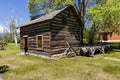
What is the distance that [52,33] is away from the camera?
607 inches

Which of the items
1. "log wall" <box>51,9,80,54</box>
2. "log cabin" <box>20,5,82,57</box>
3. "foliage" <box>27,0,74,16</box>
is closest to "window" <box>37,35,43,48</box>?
"log cabin" <box>20,5,82,57</box>

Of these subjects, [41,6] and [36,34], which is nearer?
[36,34]

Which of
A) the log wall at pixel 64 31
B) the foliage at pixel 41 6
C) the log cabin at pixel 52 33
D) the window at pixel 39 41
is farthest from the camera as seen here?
the foliage at pixel 41 6

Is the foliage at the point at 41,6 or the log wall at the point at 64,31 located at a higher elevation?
the foliage at the point at 41,6

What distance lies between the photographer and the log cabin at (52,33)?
50.8ft

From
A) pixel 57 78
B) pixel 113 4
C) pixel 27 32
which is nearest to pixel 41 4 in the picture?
pixel 27 32

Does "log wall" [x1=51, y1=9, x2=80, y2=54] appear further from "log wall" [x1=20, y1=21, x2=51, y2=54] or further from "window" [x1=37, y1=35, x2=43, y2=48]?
"window" [x1=37, y1=35, x2=43, y2=48]

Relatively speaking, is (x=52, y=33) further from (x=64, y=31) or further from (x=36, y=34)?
(x=36, y=34)

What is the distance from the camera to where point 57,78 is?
9062 mm

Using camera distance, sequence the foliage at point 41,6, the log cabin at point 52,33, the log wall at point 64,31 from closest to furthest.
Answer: the log cabin at point 52,33
the log wall at point 64,31
the foliage at point 41,6

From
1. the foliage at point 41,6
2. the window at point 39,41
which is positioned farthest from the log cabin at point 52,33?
the foliage at point 41,6

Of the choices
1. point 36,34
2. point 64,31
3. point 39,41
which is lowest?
point 39,41

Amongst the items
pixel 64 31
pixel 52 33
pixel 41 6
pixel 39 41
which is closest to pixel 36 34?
pixel 39 41

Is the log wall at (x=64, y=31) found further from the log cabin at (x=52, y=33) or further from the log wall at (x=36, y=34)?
the log wall at (x=36, y=34)
